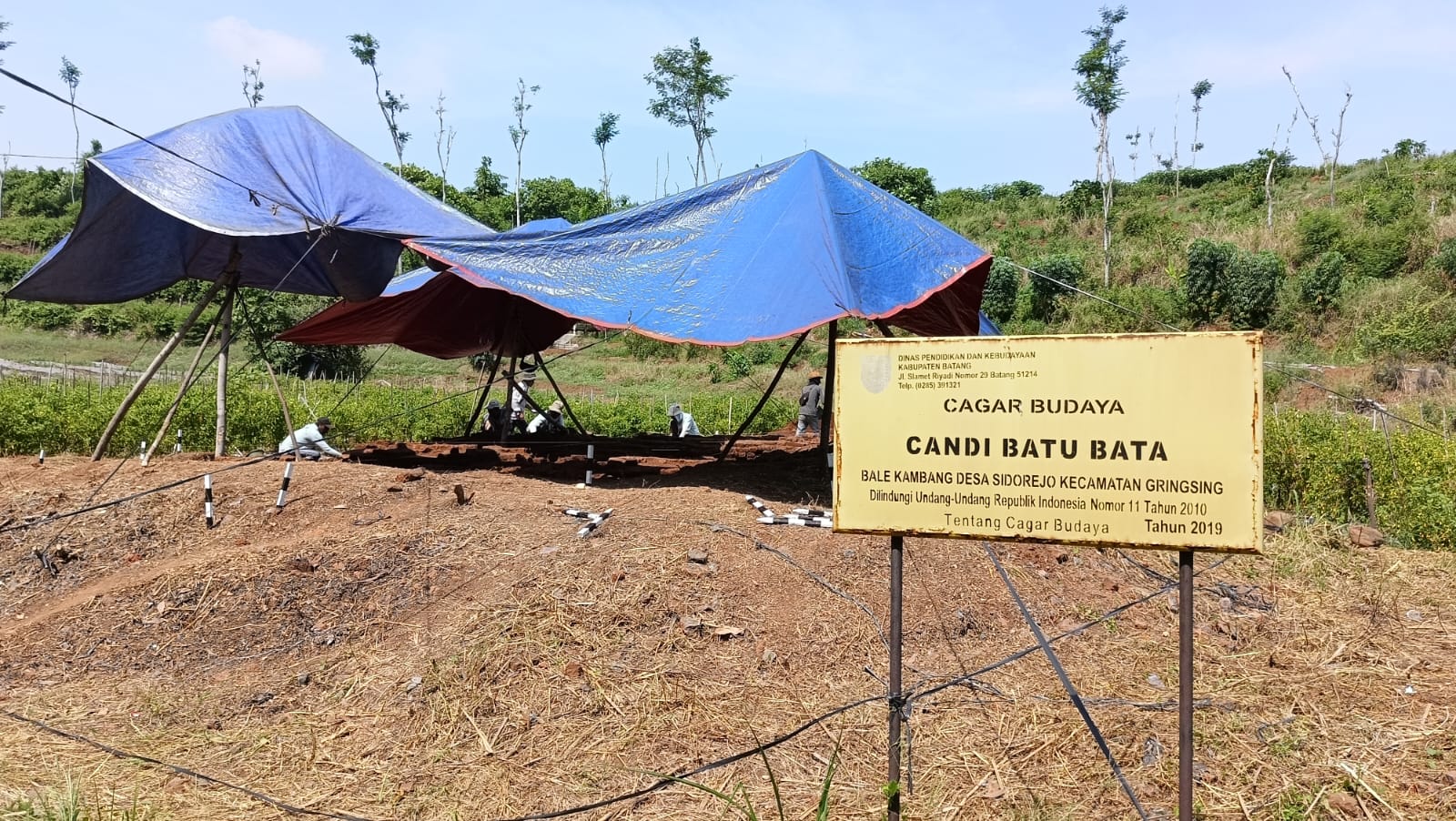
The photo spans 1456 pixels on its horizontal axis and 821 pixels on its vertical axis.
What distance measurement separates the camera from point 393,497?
6762 millimetres

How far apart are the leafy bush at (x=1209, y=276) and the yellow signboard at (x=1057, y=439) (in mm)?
25103

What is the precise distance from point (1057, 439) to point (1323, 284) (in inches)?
1008

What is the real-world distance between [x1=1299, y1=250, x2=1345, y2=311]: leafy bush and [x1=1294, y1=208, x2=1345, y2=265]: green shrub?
3.04 m

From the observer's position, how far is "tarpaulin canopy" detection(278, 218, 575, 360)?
33.8ft

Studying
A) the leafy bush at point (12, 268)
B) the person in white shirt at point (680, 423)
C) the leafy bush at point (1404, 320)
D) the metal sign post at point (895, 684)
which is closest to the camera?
the metal sign post at point (895, 684)

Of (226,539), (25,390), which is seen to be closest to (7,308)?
(25,390)

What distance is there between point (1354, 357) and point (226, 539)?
73.7 ft

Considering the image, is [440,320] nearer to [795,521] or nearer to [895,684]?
[795,521]

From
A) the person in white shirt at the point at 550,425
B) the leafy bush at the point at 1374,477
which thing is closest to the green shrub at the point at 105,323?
the person in white shirt at the point at 550,425

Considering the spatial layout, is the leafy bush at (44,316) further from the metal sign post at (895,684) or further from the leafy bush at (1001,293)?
the metal sign post at (895,684)

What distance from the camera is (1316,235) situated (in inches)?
1078

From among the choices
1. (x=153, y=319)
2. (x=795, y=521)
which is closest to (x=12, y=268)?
(x=153, y=319)

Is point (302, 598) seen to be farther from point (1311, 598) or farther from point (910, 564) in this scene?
point (1311, 598)

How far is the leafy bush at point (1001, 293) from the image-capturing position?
2770cm
